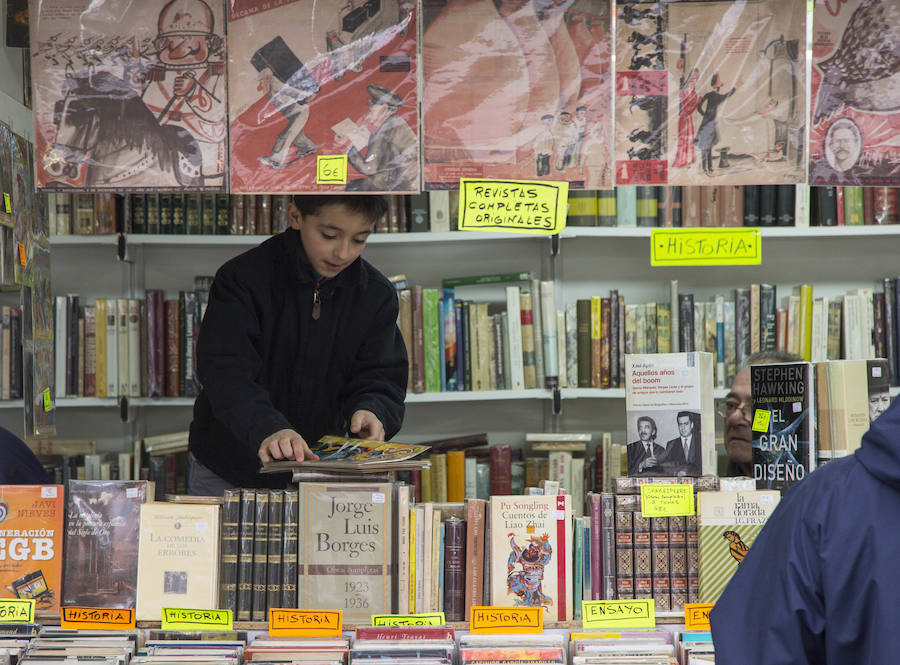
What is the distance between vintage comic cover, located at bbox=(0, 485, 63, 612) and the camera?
176 cm

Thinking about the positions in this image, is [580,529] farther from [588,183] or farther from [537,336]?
[537,336]

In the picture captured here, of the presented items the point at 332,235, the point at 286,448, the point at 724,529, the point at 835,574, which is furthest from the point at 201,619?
the point at 835,574

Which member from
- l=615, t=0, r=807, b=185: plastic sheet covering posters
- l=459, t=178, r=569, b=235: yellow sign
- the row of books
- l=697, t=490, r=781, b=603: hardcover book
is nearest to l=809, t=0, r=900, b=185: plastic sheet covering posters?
l=615, t=0, r=807, b=185: plastic sheet covering posters

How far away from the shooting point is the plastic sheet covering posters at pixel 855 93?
6.24ft

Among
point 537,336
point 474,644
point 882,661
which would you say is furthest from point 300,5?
point 537,336

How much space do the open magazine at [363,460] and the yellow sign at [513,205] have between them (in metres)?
0.47

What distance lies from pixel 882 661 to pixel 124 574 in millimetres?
1295

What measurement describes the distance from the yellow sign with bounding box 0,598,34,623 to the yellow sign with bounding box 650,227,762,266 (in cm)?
164

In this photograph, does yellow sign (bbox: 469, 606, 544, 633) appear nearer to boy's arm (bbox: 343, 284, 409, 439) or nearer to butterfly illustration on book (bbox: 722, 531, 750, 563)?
butterfly illustration on book (bbox: 722, 531, 750, 563)

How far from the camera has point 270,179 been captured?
6.23 feet

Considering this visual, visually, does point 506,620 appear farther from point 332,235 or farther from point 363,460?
point 332,235

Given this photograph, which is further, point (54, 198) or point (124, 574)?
point (54, 198)

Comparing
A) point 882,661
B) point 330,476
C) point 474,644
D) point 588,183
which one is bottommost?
point 474,644

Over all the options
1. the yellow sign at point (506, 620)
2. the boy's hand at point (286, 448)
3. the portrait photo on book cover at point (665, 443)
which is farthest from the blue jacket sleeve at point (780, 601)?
the boy's hand at point (286, 448)
